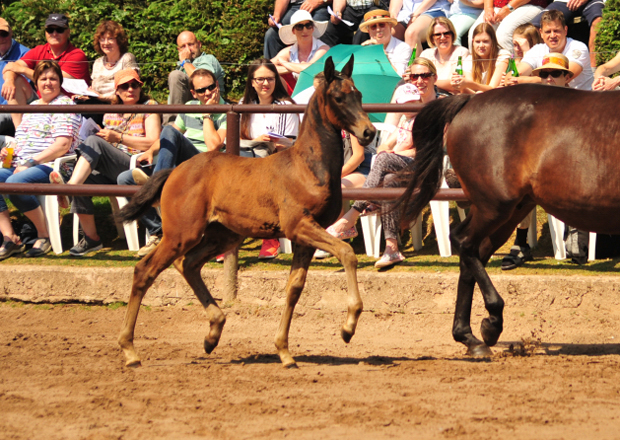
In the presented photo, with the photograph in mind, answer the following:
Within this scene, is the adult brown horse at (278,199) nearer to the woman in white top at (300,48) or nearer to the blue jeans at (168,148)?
the blue jeans at (168,148)

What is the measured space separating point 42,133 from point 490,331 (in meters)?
5.02

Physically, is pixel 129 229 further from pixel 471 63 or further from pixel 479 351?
pixel 471 63

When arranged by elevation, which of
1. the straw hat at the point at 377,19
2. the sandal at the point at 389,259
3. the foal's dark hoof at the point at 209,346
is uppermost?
the straw hat at the point at 377,19

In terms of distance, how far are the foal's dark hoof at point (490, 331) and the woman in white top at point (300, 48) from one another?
184 inches

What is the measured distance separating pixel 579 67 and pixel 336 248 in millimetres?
3741

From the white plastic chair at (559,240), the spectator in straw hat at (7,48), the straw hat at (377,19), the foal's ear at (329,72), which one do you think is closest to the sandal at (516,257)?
the white plastic chair at (559,240)

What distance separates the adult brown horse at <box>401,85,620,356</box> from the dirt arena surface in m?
0.72

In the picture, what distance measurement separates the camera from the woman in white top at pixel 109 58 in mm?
8961

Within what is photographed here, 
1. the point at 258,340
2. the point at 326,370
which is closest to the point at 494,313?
the point at 326,370

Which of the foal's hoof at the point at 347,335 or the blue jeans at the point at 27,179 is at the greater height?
the blue jeans at the point at 27,179

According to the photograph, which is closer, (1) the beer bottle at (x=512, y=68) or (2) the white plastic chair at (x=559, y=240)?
(2) the white plastic chair at (x=559, y=240)

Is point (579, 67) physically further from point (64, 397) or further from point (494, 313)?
point (64, 397)

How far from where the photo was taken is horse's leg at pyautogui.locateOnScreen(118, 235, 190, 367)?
4.88m

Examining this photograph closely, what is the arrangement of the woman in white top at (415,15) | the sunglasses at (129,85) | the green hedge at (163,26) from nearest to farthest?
the sunglasses at (129,85) → the woman in white top at (415,15) → the green hedge at (163,26)
